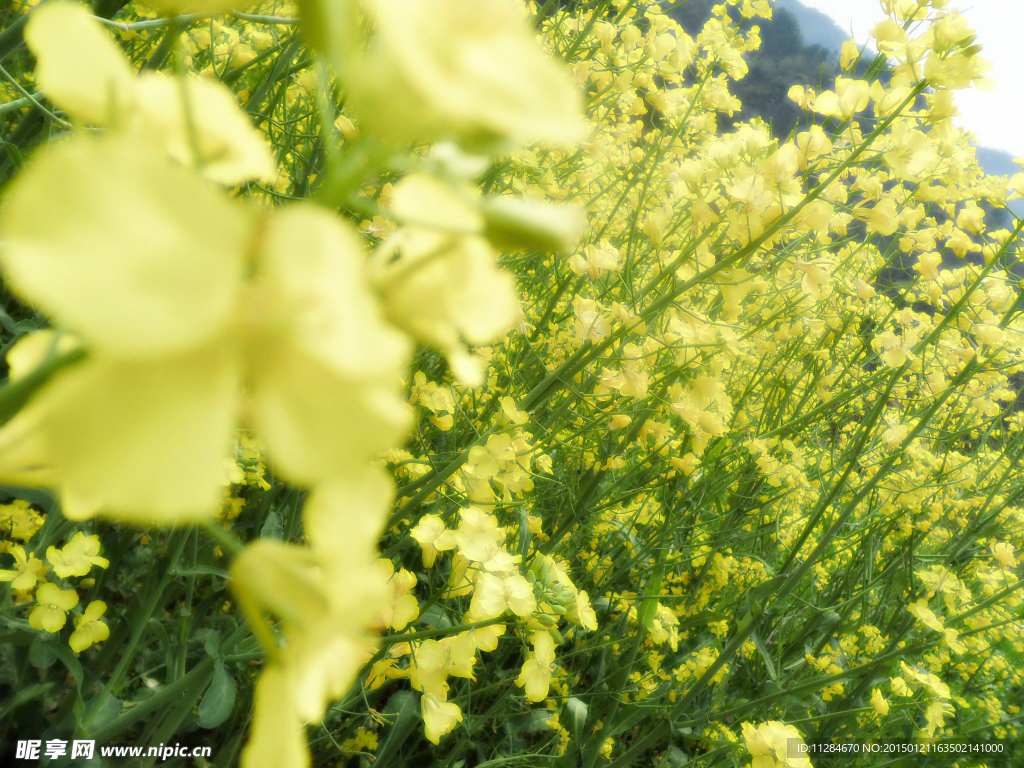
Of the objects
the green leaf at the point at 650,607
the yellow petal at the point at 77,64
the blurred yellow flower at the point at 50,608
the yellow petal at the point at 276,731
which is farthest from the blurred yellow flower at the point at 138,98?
the green leaf at the point at 650,607

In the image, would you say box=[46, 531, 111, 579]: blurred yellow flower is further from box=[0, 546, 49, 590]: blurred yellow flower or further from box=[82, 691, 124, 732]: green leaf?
box=[82, 691, 124, 732]: green leaf

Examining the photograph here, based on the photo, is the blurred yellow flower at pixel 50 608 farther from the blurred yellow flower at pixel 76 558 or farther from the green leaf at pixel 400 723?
the green leaf at pixel 400 723

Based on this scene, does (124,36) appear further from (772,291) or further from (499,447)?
(772,291)

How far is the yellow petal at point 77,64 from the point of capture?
215 millimetres

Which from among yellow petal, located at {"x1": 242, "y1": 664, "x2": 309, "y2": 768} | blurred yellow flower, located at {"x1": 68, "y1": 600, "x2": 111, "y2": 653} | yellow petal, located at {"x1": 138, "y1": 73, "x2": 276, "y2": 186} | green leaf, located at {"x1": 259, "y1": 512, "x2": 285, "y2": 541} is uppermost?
yellow petal, located at {"x1": 138, "y1": 73, "x2": 276, "y2": 186}

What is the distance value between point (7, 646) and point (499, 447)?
1045mm

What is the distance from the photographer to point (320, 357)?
0.16m

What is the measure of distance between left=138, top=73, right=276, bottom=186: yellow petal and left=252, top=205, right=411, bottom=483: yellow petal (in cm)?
11

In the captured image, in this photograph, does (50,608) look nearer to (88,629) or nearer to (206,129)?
(88,629)

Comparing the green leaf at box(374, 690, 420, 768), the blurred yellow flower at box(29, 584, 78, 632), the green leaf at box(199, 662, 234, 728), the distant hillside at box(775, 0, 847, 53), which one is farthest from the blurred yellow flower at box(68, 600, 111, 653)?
the distant hillside at box(775, 0, 847, 53)

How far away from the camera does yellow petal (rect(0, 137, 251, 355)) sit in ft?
0.45

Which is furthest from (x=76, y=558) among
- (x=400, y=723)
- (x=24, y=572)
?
(x=400, y=723)

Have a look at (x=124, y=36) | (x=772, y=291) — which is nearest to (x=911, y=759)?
(x=772, y=291)

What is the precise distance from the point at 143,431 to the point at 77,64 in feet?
0.51
